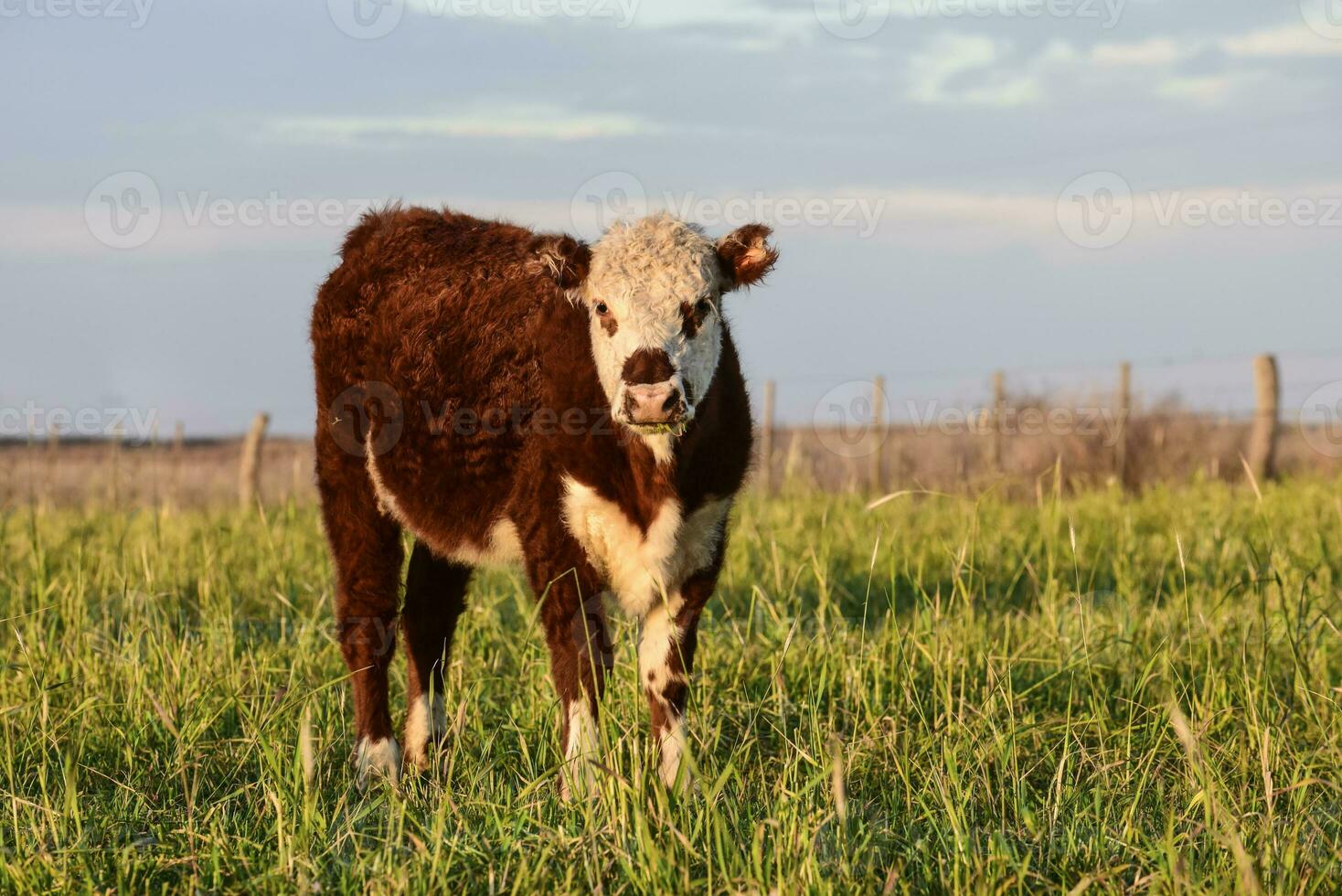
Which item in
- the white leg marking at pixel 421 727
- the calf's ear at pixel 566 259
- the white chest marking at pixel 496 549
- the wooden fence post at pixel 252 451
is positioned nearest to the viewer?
the calf's ear at pixel 566 259

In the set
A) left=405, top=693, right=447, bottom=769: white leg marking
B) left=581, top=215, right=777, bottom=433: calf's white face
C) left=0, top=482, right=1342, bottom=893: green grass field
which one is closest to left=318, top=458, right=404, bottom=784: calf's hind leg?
left=405, top=693, right=447, bottom=769: white leg marking

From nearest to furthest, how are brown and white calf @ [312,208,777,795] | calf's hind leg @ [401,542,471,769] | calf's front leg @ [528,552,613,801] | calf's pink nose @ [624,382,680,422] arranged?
calf's pink nose @ [624,382,680,422], calf's front leg @ [528,552,613,801], brown and white calf @ [312,208,777,795], calf's hind leg @ [401,542,471,769]

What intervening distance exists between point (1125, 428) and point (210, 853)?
15486mm

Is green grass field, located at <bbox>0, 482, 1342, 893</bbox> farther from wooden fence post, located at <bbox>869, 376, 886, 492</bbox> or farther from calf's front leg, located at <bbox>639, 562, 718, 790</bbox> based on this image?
wooden fence post, located at <bbox>869, 376, 886, 492</bbox>

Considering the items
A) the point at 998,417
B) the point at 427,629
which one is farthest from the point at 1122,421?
the point at 427,629

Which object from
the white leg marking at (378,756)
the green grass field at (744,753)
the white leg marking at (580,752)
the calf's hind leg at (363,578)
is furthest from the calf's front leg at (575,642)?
the calf's hind leg at (363,578)

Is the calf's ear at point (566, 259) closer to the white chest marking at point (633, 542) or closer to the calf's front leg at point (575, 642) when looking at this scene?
the white chest marking at point (633, 542)

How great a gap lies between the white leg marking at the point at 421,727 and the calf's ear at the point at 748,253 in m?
2.28

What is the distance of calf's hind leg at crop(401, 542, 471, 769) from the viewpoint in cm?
554

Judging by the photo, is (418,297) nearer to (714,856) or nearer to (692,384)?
(692,384)

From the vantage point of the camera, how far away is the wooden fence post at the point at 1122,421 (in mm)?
16562

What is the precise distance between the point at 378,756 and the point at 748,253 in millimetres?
2584

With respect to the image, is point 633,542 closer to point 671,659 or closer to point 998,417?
point 671,659

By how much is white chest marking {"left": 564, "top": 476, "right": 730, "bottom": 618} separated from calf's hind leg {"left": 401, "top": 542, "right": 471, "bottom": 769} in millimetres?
1202
